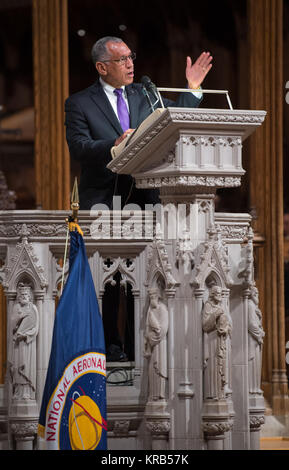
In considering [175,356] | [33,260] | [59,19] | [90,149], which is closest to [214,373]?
[175,356]

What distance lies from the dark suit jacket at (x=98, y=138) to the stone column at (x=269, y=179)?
2.96 meters

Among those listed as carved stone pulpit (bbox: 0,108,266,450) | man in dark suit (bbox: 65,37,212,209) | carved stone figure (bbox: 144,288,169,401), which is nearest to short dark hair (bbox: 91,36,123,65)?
man in dark suit (bbox: 65,37,212,209)

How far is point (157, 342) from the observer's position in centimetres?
557

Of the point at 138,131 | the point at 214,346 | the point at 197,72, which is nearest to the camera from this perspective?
the point at 214,346

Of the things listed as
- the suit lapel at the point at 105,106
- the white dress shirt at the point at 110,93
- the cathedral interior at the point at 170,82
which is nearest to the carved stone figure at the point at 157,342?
the suit lapel at the point at 105,106

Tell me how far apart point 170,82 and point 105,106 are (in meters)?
3.56

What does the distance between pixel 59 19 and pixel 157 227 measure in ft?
15.1

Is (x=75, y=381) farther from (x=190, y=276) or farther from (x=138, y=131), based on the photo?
(x=138, y=131)

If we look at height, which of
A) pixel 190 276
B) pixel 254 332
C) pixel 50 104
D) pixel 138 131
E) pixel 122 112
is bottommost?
pixel 254 332

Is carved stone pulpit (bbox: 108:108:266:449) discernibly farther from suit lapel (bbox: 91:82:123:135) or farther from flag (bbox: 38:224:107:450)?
suit lapel (bbox: 91:82:123:135)

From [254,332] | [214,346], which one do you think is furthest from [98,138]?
[214,346]

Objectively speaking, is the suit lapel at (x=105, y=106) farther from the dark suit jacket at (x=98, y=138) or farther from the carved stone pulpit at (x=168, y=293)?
the carved stone pulpit at (x=168, y=293)

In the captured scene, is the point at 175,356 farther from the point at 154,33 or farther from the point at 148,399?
the point at 154,33

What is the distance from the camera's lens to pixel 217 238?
5500 mm
